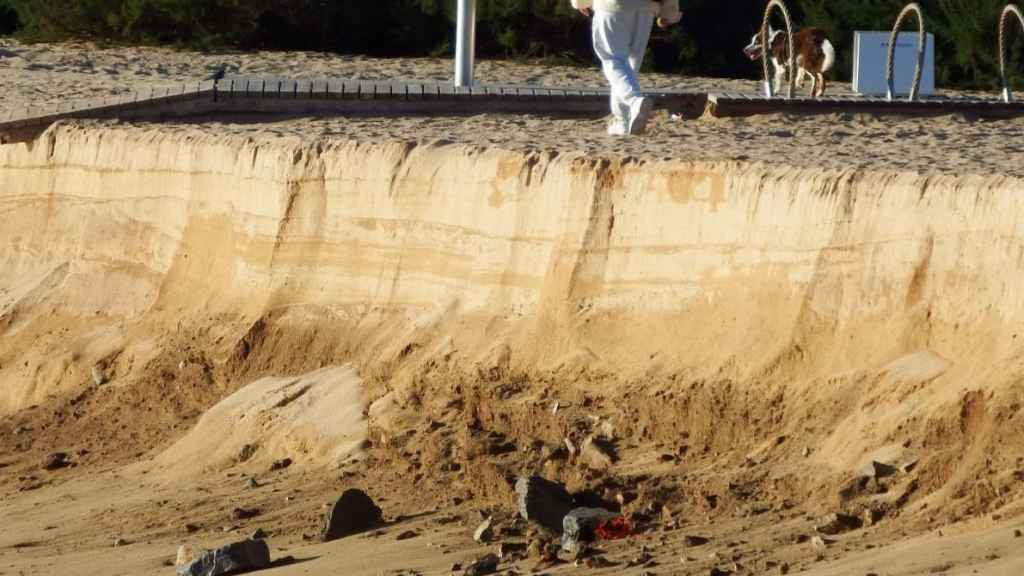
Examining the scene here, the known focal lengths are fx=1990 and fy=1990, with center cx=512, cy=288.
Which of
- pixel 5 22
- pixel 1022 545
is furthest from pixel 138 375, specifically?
pixel 5 22

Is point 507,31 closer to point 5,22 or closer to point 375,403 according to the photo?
→ point 5,22

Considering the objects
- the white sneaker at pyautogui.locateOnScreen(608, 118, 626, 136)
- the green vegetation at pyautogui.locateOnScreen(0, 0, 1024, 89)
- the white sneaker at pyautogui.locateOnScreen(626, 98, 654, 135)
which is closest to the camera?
the white sneaker at pyautogui.locateOnScreen(626, 98, 654, 135)

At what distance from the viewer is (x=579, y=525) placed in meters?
6.91

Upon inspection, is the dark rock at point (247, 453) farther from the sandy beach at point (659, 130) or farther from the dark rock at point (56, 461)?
the sandy beach at point (659, 130)

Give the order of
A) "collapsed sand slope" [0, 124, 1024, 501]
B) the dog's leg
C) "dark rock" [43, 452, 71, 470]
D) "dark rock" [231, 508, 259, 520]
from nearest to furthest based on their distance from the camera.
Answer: "collapsed sand slope" [0, 124, 1024, 501] → "dark rock" [231, 508, 259, 520] → "dark rock" [43, 452, 71, 470] → the dog's leg

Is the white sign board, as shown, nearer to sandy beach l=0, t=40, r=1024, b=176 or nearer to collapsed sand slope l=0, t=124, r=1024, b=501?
sandy beach l=0, t=40, r=1024, b=176

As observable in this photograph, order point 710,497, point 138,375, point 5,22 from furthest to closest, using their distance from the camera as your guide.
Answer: point 5,22, point 138,375, point 710,497

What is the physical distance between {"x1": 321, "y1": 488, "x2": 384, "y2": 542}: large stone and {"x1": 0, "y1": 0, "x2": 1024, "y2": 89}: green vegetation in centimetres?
1277

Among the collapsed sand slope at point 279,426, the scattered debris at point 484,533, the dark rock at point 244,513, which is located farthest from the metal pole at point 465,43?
the scattered debris at point 484,533

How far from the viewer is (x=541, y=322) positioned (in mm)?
8656

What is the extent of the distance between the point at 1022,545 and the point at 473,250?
3.74 metres

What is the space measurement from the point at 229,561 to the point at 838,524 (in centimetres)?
216

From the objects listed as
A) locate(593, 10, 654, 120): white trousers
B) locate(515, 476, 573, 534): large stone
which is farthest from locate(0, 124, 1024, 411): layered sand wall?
locate(593, 10, 654, 120): white trousers

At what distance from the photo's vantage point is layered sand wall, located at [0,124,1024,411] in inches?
290
